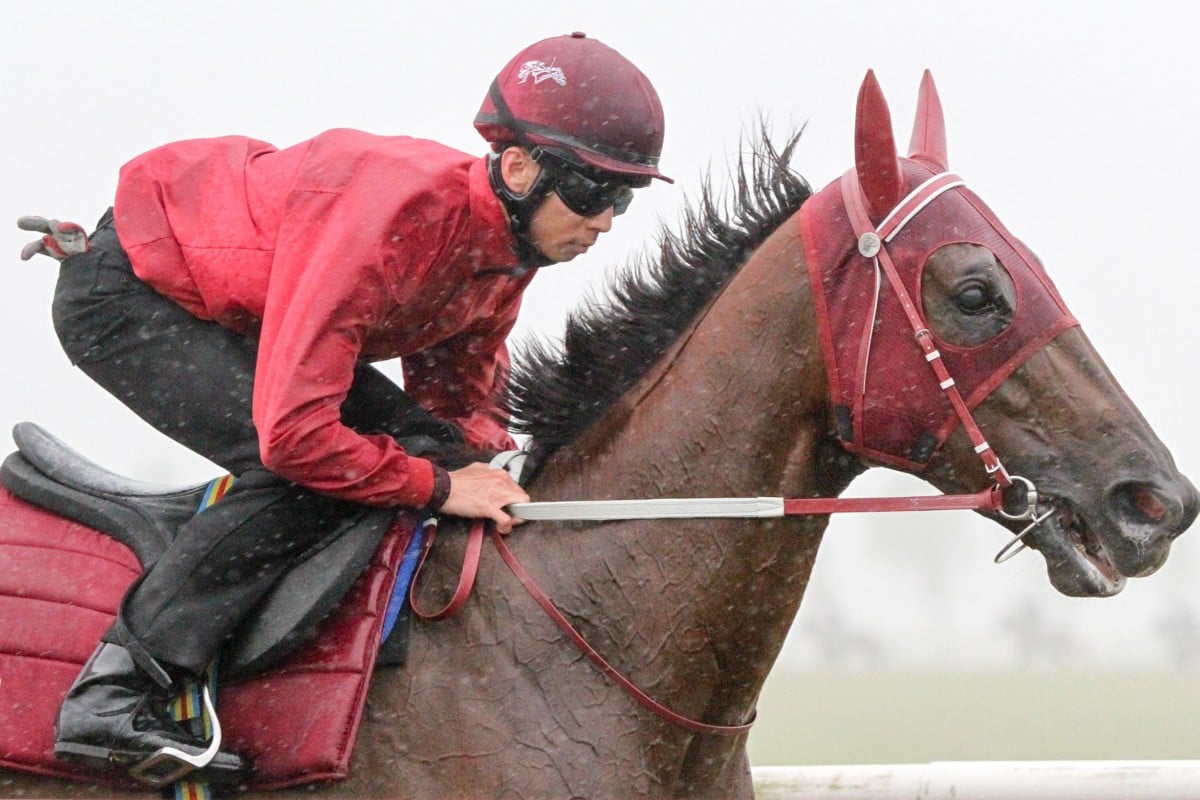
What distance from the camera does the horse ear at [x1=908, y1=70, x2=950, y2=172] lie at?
8.53ft

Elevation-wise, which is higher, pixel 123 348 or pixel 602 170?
pixel 602 170

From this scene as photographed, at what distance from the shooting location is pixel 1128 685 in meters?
14.1

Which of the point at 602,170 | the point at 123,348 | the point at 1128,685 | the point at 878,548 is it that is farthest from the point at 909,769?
the point at 1128,685

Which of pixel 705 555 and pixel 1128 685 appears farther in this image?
pixel 1128 685

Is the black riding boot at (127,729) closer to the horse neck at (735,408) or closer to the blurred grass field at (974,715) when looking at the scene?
the horse neck at (735,408)

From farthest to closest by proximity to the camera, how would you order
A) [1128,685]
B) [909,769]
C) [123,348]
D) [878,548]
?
Answer: 1. [1128,685]
2. [878,548]
3. [909,769]
4. [123,348]

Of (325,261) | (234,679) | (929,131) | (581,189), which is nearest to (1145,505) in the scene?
(929,131)

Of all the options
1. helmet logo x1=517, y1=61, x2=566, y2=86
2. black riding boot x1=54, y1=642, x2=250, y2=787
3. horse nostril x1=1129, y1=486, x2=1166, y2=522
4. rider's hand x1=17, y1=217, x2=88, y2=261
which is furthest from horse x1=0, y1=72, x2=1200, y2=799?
rider's hand x1=17, y1=217, x2=88, y2=261

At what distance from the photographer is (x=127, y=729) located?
225 cm

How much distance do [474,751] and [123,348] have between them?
1.00 meters

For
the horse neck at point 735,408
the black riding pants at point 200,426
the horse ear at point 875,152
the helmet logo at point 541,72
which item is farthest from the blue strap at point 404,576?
the horse ear at point 875,152

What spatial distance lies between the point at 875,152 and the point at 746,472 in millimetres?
598

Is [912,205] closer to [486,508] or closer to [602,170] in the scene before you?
[602,170]

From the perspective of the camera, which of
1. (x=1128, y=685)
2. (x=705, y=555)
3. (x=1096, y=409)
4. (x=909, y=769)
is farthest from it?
(x=1128, y=685)
